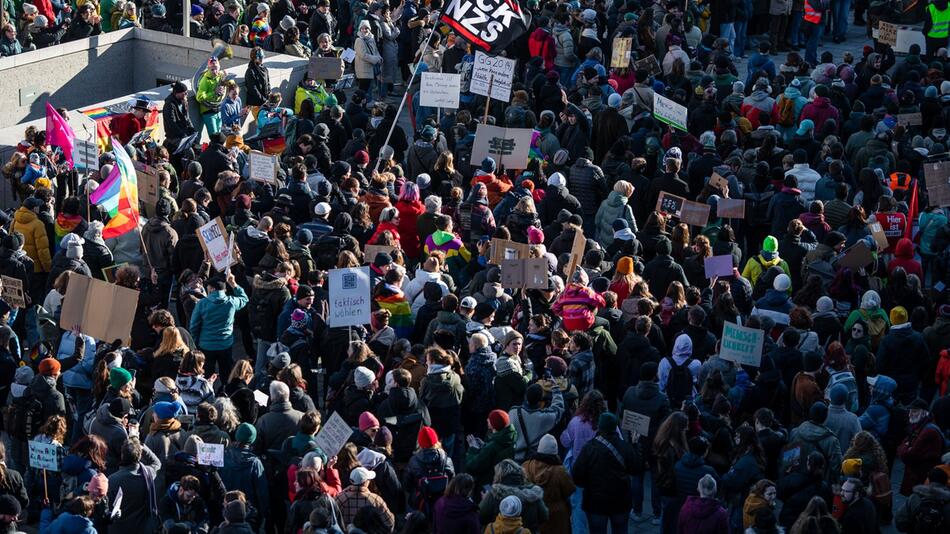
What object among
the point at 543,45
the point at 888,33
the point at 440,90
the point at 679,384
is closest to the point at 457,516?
the point at 679,384

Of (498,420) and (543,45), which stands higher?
(543,45)

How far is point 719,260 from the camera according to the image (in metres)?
16.2

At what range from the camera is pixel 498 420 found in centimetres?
1295

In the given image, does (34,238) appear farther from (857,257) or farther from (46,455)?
(857,257)

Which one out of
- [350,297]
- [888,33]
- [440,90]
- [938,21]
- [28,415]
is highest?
[938,21]

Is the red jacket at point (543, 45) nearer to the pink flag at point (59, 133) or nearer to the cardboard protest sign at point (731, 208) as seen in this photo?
the cardboard protest sign at point (731, 208)

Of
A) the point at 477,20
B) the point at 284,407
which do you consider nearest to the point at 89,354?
the point at 284,407

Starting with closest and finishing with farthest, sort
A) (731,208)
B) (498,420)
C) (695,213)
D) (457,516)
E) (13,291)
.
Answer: (457,516) < (498,420) < (13,291) < (695,213) < (731,208)

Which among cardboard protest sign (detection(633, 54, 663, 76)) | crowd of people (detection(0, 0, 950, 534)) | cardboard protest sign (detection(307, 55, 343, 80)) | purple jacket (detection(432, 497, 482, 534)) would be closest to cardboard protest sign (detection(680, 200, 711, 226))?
crowd of people (detection(0, 0, 950, 534))

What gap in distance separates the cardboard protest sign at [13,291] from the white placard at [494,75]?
23.4 ft

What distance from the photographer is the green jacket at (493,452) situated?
13.0 metres

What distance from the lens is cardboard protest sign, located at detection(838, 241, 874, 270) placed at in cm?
1652

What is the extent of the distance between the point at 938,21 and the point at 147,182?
1305 centimetres

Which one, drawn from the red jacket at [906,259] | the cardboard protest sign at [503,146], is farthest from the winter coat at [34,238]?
the red jacket at [906,259]
